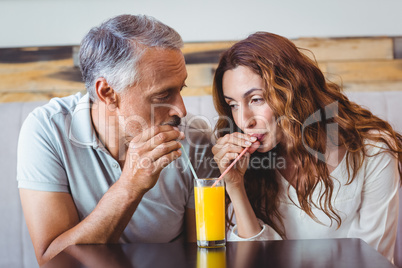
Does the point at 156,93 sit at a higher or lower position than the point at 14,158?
higher

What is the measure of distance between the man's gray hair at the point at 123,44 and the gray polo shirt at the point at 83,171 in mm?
166

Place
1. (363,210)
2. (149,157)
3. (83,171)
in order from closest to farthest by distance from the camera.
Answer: (149,157)
(83,171)
(363,210)

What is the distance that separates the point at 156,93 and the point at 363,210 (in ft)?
2.79

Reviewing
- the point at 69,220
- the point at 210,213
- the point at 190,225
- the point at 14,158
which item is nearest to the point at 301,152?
the point at 190,225

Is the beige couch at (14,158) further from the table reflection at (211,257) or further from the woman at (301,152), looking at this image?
the table reflection at (211,257)

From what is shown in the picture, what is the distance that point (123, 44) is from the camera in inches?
59.9

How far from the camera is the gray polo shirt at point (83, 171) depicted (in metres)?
1.52

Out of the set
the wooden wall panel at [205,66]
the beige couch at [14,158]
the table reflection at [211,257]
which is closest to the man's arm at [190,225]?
the beige couch at [14,158]

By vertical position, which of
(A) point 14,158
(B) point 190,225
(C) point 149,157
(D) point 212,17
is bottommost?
(B) point 190,225

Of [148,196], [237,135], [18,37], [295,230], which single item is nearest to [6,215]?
[148,196]

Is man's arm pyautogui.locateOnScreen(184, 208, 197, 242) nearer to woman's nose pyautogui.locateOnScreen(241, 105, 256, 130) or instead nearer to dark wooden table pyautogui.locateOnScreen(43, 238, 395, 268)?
woman's nose pyautogui.locateOnScreen(241, 105, 256, 130)

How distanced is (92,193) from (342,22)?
146cm

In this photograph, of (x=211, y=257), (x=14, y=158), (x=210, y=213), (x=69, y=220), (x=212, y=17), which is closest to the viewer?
(x=211, y=257)

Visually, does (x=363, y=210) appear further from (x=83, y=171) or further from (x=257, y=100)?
(x=83, y=171)
